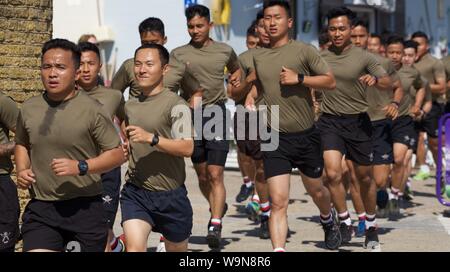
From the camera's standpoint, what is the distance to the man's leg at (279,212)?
860 cm

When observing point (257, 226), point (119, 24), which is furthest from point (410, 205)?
point (119, 24)

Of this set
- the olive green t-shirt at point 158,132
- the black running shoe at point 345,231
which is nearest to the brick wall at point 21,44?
the olive green t-shirt at point 158,132

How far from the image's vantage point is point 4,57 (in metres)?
8.63

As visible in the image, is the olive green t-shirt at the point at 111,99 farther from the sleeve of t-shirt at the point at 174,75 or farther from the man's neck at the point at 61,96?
the man's neck at the point at 61,96

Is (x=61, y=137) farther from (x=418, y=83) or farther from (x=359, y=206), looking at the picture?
(x=418, y=83)

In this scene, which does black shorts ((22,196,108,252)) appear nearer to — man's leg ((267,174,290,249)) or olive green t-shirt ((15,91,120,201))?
olive green t-shirt ((15,91,120,201))

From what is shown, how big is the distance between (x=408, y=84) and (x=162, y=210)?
6.82m

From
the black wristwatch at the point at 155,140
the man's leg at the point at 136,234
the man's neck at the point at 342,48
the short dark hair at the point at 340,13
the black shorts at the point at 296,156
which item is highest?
the short dark hair at the point at 340,13

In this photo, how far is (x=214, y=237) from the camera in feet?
32.9

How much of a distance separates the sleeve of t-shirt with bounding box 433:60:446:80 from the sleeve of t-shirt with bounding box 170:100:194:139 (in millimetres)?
7982

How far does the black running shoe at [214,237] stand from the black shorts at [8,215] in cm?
304
